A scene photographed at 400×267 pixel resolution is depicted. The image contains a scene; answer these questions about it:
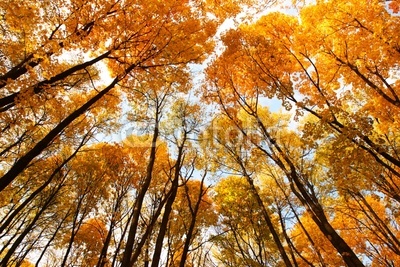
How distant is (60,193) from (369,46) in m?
13.5

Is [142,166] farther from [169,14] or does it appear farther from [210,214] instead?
[169,14]

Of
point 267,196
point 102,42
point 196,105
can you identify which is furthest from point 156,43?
point 267,196

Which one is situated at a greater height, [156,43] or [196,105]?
[196,105]

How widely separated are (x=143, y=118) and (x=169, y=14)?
13.1 feet

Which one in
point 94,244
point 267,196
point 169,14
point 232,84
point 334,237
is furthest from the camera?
point 94,244

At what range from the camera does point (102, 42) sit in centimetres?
748

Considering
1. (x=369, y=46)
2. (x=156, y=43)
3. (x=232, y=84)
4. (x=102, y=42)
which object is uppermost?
(x=232, y=84)

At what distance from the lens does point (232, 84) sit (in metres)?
9.92

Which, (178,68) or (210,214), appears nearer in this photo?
(178,68)

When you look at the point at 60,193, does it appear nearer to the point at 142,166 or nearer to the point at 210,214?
the point at 142,166

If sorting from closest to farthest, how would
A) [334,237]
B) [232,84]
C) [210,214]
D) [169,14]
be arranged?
[334,237] < [169,14] < [232,84] < [210,214]

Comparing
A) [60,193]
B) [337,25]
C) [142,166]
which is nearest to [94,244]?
[60,193]

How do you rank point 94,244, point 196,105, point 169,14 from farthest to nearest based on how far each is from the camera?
1. point 94,244
2. point 196,105
3. point 169,14

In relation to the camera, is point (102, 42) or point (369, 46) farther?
point (102, 42)
